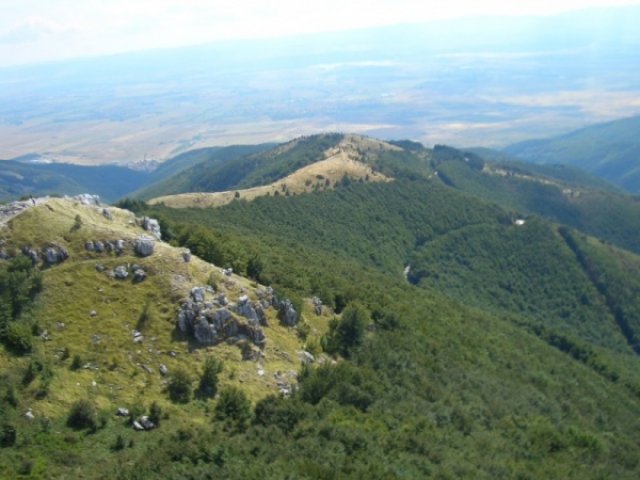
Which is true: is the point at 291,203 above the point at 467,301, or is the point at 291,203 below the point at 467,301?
above

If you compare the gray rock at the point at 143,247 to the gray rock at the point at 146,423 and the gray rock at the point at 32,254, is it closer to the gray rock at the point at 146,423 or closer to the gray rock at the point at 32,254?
the gray rock at the point at 32,254

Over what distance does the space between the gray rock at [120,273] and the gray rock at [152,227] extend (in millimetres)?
15518

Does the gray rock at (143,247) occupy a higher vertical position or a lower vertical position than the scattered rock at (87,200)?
lower

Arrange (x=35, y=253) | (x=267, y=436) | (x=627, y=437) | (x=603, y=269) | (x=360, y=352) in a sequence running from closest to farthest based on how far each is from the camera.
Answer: (x=267, y=436)
(x=35, y=253)
(x=360, y=352)
(x=627, y=437)
(x=603, y=269)

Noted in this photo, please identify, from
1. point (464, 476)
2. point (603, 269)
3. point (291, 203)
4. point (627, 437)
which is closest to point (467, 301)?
point (603, 269)

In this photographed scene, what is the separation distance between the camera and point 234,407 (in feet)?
174

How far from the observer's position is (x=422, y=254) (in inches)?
7574

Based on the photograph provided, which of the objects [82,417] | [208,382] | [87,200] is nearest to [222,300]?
[208,382]

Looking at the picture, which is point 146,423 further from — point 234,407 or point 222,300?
point 222,300

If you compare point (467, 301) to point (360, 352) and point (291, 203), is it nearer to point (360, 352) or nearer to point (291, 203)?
point (291, 203)

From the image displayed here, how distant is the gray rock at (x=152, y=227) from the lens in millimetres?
81331

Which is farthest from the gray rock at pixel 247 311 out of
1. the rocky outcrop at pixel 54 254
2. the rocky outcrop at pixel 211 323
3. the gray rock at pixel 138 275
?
the rocky outcrop at pixel 54 254

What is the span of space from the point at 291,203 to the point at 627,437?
129m

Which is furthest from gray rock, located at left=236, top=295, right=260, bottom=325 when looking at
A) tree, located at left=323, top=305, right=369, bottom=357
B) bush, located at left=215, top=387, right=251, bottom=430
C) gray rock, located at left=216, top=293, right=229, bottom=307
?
bush, located at left=215, top=387, right=251, bottom=430
